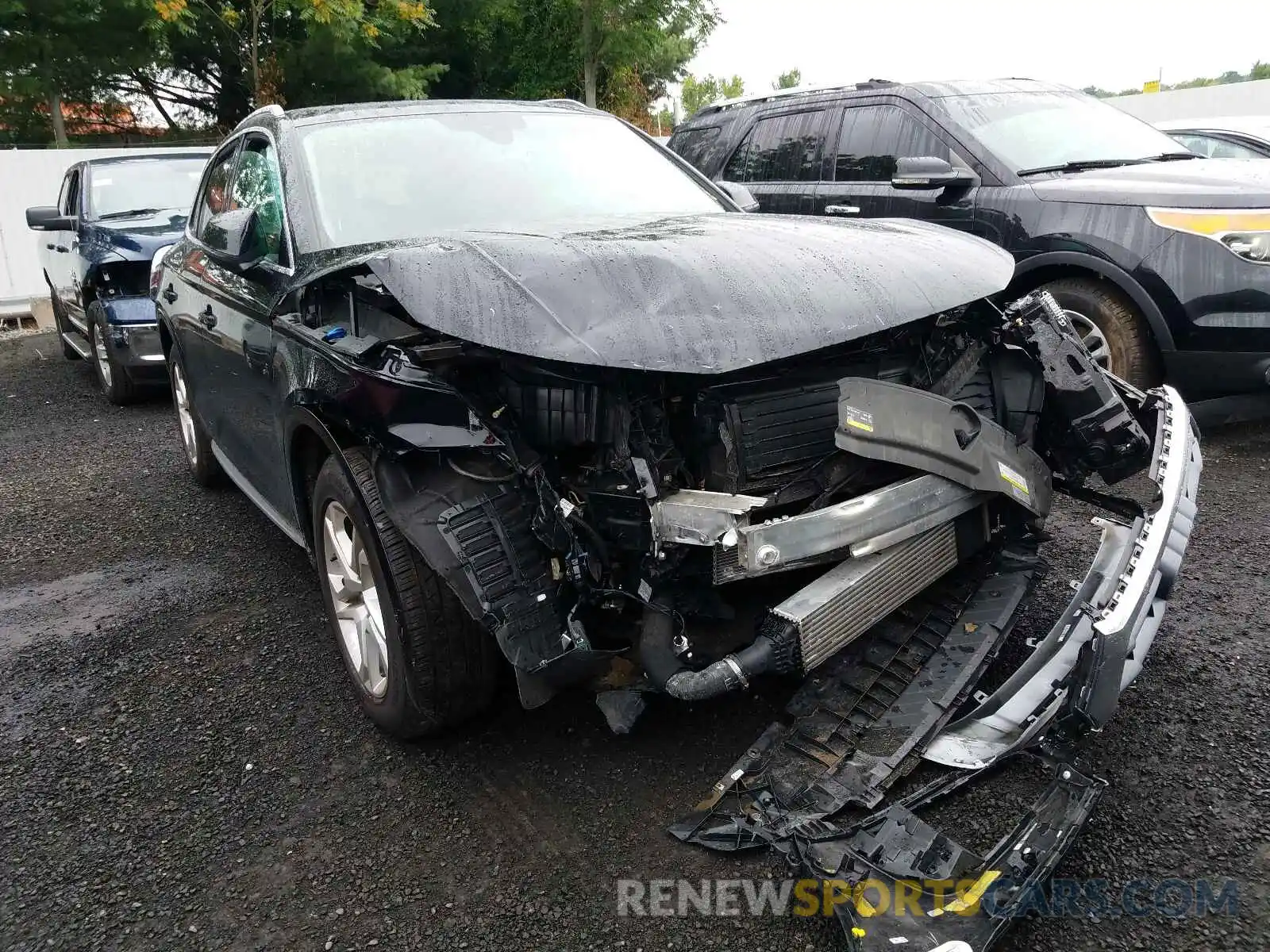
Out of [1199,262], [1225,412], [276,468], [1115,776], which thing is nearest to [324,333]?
[276,468]

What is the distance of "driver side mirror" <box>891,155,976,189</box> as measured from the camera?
4992 millimetres

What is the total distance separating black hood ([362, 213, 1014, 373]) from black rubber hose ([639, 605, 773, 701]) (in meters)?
0.69

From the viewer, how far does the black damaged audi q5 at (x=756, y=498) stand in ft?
7.22

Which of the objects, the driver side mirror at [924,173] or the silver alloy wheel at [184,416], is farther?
the silver alloy wheel at [184,416]

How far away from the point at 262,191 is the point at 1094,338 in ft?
13.3

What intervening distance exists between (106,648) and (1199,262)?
17.1 ft

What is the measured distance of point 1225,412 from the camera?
4.77 metres

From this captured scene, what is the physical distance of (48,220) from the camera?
24.5ft

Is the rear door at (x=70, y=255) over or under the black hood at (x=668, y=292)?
under

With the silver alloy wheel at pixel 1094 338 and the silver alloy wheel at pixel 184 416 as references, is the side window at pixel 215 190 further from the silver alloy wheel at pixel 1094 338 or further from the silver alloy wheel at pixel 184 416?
the silver alloy wheel at pixel 1094 338

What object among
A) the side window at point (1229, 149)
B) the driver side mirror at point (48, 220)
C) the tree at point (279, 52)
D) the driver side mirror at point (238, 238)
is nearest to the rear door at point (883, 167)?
the driver side mirror at point (238, 238)

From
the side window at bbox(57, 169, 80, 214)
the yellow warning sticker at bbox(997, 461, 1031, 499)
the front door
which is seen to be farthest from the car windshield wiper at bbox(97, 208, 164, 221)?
the yellow warning sticker at bbox(997, 461, 1031, 499)

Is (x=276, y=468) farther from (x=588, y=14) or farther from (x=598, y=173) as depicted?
(x=588, y=14)

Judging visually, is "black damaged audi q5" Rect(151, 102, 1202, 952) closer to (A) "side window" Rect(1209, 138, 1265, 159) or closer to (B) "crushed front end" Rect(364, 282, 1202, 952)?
(B) "crushed front end" Rect(364, 282, 1202, 952)
